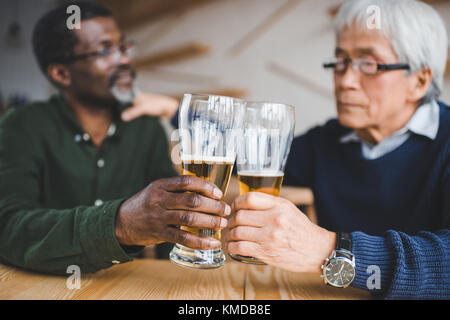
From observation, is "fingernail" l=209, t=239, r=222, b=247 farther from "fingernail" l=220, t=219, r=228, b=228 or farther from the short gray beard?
the short gray beard

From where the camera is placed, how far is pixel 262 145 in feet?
2.47

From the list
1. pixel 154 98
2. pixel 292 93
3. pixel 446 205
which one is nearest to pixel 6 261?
pixel 154 98

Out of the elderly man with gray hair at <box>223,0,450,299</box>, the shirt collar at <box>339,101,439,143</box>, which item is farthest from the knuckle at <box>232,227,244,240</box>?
the shirt collar at <box>339,101,439,143</box>

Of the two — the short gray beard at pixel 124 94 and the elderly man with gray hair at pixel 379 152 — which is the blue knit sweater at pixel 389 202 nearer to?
the elderly man with gray hair at pixel 379 152

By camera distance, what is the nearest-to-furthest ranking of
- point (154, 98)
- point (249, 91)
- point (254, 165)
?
point (254, 165)
point (154, 98)
point (249, 91)

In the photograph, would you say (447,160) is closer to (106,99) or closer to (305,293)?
(305,293)

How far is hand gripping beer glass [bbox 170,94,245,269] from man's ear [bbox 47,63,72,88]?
92 cm

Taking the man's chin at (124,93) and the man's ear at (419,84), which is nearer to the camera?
the man's ear at (419,84)

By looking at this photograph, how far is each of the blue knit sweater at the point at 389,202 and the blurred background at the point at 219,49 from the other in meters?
2.15

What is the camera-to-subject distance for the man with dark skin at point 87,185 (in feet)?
2.26

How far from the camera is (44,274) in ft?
2.68

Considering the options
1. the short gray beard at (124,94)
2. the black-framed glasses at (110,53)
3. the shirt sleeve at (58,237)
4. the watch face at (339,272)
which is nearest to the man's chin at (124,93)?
the short gray beard at (124,94)

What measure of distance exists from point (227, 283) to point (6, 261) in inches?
21.6

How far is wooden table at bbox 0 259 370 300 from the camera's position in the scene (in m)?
0.71
